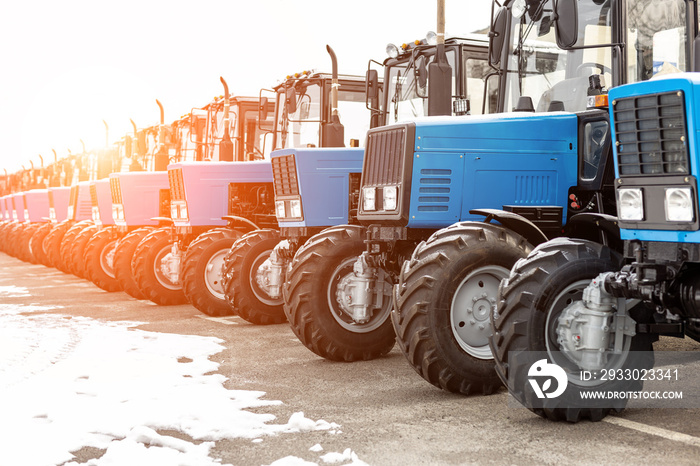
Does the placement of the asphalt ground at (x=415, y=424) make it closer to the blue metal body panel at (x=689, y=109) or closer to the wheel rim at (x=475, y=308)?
the wheel rim at (x=475, y=308)

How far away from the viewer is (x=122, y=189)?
13617 mm

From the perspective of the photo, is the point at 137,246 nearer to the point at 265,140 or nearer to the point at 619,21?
the point at 265,140

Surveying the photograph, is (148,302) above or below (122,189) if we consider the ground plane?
below

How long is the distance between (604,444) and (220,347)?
437cm

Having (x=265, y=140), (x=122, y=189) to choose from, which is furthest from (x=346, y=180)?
(x=122, y=189)

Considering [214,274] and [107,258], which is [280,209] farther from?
[107,258]

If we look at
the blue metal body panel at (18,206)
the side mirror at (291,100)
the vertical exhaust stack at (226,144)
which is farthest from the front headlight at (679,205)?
the blue metal body panel at (18,206)

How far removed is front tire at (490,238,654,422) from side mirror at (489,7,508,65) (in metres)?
2.38

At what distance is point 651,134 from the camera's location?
4.32 m

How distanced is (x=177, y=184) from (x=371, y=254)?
552 cm

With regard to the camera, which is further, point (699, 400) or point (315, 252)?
point (315, 252)

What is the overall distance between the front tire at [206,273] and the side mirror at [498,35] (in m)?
4.75

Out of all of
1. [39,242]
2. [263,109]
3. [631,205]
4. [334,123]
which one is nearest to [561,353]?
[631,205]

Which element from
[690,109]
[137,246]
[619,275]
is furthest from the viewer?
[137,246]
